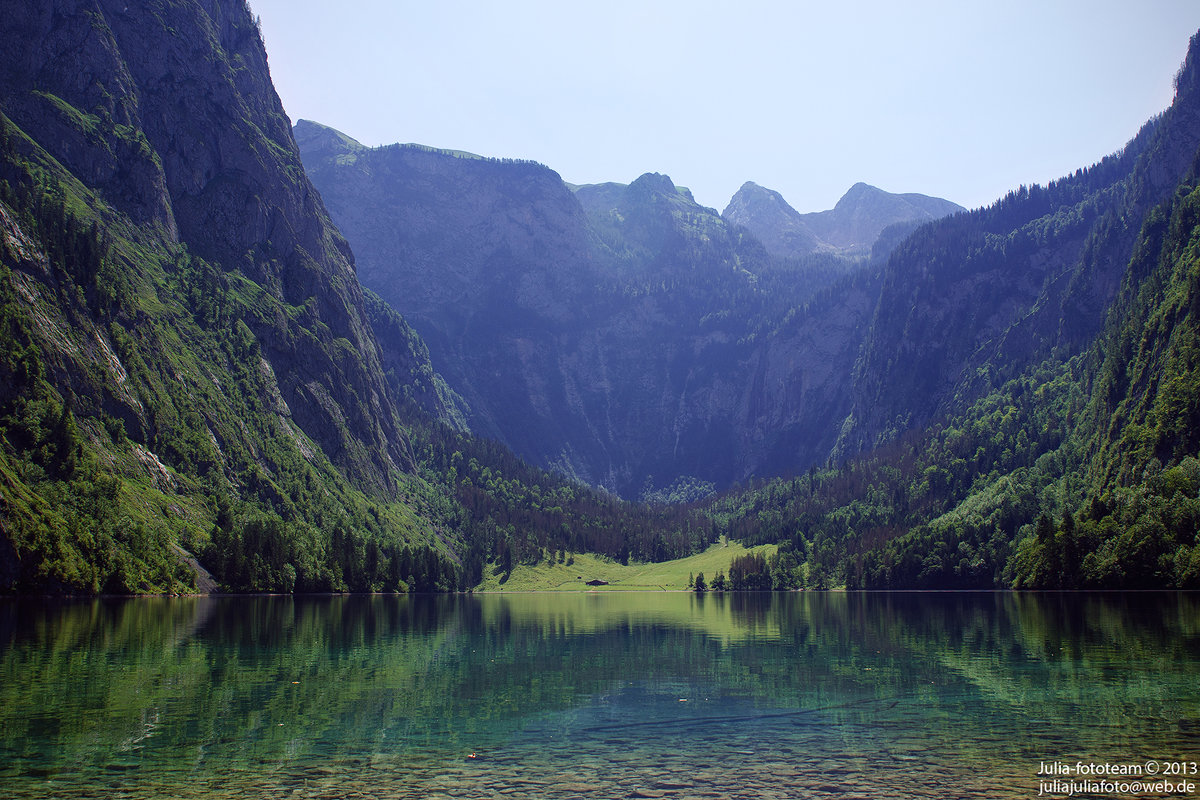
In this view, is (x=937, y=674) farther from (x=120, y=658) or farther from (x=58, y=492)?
(x=58, y=492)

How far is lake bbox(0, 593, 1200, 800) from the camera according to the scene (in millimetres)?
30703

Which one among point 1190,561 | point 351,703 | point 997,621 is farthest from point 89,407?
point 1190,561

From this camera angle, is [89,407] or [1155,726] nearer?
[1155,726]

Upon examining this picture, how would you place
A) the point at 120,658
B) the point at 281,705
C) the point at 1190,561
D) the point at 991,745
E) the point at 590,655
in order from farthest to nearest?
the point at 1190,561
the point at 590,655
the point at 120,658
the point at 281,705
the point at 991,745

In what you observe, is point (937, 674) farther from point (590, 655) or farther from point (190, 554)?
point (190, 554)

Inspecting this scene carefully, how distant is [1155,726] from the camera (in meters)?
37.5

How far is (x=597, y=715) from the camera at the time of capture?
44.8 metres

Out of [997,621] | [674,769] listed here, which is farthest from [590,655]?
[997,621]

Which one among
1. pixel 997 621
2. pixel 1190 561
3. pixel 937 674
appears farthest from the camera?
pixel 1190 561

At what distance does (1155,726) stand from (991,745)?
8.37 meters

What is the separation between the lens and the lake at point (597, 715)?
30703 millimetres

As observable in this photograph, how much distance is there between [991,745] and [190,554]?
580ft

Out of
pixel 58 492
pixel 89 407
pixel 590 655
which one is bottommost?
pixel 590 655

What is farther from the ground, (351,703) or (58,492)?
(58,492)
